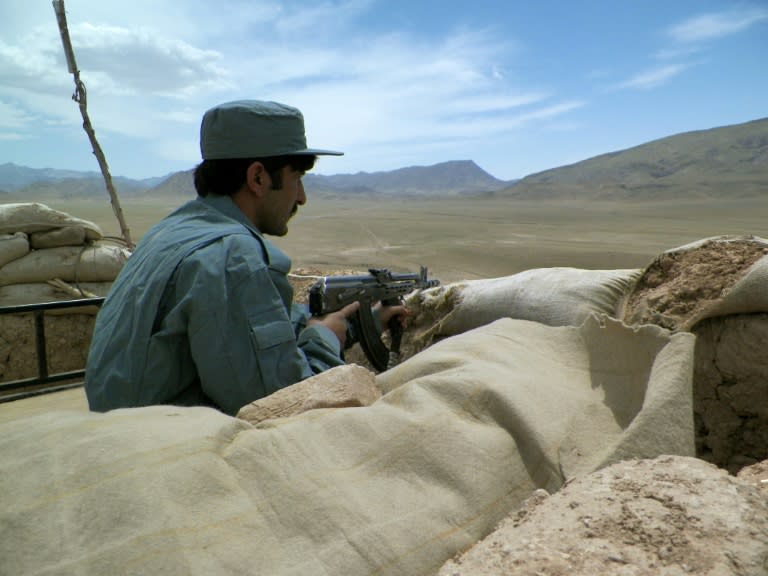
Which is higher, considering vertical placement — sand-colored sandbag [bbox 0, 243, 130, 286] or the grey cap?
the grey cap

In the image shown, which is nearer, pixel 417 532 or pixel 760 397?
pixel 417 532

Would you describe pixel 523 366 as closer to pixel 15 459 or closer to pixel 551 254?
pixel 15 459

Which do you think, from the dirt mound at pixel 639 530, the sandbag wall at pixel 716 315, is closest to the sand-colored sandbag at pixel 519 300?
the sandbag wall at pixel 716 315

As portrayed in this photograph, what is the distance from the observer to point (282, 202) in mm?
1981

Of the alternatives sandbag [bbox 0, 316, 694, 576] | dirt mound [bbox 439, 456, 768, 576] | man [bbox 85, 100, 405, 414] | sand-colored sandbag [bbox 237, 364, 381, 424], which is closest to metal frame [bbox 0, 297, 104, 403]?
man [bbox 85, 100, 405, 414]

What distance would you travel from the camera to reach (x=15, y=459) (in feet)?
3.27

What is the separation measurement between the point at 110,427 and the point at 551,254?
1265 cm

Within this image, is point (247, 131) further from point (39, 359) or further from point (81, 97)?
point (81, 97)

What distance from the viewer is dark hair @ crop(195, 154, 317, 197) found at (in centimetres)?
187

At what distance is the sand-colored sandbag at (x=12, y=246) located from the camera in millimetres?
4359

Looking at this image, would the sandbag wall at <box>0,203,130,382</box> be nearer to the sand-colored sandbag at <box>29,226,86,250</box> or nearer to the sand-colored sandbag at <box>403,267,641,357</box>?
the sand-colored sandbag at <box>29,226,86,250</box>

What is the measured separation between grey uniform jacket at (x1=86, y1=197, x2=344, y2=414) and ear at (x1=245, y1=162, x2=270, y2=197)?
1.16ft

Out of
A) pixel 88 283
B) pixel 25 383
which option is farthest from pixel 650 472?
pixel 88 283

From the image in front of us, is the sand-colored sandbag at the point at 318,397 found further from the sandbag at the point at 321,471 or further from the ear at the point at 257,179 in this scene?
the ear at the point at 257,179
